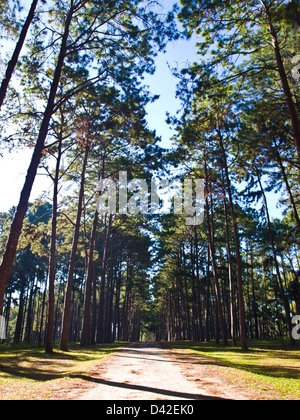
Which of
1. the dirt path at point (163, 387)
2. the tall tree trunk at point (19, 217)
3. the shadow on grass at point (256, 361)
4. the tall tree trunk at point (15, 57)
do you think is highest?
the tall tree trunk at point (15, 57)

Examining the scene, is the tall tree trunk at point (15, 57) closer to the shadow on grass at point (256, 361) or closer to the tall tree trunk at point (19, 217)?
the tall tree trunk at point (19, 217)

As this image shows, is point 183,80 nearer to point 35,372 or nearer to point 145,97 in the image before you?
point 145,97

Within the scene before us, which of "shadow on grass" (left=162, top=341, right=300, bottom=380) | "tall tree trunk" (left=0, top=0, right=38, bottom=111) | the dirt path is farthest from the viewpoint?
"tall tree trunk" (left=0, top=0, right=38, bottom=111)

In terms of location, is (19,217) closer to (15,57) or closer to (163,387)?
(15,57)

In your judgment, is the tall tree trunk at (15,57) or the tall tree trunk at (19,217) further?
the tall tree trunk at (15,57)

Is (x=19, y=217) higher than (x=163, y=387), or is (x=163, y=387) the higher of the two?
(x=19, y=217)

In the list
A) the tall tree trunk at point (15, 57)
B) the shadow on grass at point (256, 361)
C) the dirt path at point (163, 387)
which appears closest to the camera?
the dirt path at point (163, 387)

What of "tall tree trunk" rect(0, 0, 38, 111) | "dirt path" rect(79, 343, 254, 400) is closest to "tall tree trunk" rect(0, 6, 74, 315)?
"tall tree trunk" rect(0, 0, 38, 111)

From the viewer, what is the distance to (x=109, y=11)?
11641 millimetres

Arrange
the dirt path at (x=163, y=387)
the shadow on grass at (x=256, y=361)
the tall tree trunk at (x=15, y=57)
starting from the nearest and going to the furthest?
the dirt path at (x=163, y=387) → the shadow on grass at (x=256, y=361) → the tall tree trunk at (x=15, y=57)

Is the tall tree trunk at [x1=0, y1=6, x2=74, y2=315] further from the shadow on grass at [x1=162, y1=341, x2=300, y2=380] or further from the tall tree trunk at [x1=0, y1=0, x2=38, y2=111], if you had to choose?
the shadow on grass at [x1=162, y1=341, x2=300, y2=380]

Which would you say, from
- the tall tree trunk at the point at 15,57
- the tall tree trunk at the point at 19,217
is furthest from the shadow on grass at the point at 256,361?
the tall tree trunk at the point at 15,57

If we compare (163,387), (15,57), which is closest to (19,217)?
(15,57)

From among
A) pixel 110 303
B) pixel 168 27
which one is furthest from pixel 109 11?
pixel 110 303
